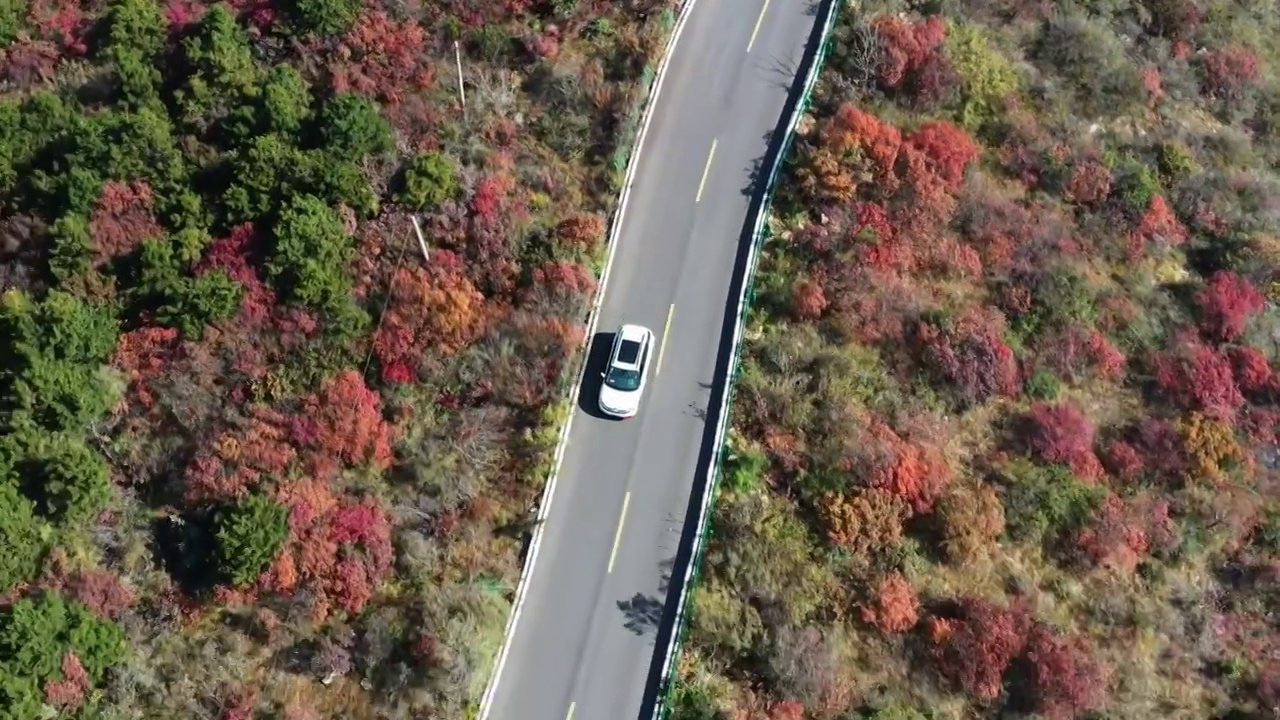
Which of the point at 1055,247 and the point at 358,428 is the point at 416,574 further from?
the point at 1055,247

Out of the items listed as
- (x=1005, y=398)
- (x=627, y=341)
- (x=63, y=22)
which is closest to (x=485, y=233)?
(x=627, y=341)

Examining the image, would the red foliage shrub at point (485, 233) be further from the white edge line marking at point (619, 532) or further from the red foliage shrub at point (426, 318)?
the white edge line marking at point (619, 532)

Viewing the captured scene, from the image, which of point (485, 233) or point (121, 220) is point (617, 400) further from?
point (121, 220)

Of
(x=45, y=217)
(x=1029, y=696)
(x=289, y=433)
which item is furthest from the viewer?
(x=45, y=217)

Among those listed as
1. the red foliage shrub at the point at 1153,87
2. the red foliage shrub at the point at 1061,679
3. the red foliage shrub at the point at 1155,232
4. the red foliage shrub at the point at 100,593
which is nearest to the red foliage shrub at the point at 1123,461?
the red foliage shrub at the point at 1061,679

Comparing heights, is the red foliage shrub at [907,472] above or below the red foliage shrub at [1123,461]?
below

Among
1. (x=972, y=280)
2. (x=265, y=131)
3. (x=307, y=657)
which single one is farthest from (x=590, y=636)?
A: (x=265, y=131)
